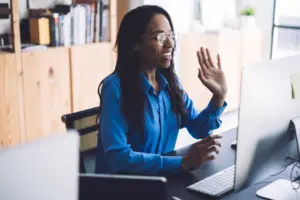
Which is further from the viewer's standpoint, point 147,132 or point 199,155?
point 147,132

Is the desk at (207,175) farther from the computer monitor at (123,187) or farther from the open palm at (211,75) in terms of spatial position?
the computer monitor at (123,187)

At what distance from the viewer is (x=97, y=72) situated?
11.2ft

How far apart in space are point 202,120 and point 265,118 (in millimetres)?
619

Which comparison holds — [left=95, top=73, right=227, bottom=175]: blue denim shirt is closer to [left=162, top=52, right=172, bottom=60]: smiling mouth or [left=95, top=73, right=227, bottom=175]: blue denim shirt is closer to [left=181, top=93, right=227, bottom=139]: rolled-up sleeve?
[left=181, top=93, right=227, bottom=139]: rolled-up sleeve

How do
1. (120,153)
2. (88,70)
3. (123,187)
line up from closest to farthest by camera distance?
(123,187) → (120,153) → (88,70)

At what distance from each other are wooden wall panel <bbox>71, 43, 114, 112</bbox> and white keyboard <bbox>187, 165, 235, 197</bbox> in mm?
2025

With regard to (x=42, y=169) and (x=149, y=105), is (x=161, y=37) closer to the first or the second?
(x=149, y=105)

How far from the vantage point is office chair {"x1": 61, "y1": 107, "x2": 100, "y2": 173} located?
166 cm

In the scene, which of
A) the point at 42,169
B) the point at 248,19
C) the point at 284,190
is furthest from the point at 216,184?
the point at 248,19

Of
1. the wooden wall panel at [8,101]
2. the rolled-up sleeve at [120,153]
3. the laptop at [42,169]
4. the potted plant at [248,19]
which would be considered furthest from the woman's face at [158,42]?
the potted plant at [248,19]

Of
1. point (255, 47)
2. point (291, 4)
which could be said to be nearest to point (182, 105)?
point (255, 47)

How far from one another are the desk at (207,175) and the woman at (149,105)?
4 centimetres

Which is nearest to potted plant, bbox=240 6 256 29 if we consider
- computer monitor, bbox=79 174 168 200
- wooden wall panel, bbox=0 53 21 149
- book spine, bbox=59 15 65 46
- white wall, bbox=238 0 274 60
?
white wall, bbox=238 0 274 60

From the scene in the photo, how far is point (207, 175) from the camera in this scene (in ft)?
4.73
